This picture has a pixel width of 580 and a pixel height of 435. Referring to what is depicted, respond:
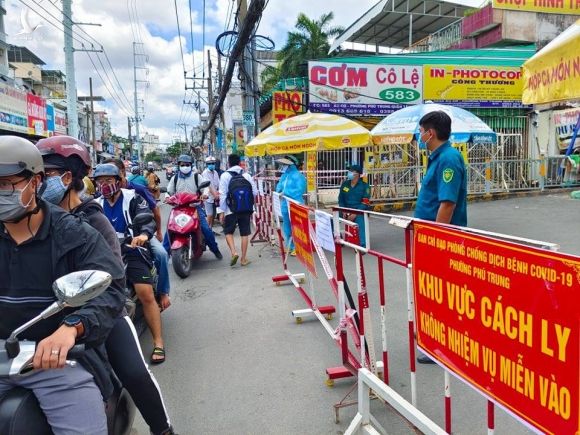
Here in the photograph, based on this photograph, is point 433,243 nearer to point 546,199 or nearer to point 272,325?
point 272,325

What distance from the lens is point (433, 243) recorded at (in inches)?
89.5

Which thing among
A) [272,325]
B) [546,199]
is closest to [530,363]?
[272,325]

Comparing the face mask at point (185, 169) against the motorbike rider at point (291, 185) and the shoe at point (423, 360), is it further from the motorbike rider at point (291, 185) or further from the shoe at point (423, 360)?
the shoe at point (423, 360)

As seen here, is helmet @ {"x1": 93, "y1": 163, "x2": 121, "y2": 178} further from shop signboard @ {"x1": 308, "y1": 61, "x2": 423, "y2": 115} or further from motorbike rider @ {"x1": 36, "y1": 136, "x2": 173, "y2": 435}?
shop signboard @ {"x1": 308, "y1": 61, "x2": 423, "y2": 115}

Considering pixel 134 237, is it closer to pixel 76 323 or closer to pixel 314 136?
pixel 76 323

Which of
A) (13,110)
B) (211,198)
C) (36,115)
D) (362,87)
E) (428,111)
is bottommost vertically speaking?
(211,198)

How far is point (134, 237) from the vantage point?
4316mm

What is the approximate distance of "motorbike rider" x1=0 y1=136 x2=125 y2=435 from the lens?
190 centimetres

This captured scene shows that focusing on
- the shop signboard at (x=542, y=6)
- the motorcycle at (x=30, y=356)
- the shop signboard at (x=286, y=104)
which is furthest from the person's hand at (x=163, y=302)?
the shop signboard at (x=542, y=6)

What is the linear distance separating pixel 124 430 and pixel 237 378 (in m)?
1.37

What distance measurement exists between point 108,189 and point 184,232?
252 centimetres

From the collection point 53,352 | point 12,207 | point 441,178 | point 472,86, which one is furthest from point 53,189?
point 472,86

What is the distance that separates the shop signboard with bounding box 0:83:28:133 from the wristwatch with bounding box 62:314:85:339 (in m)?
18.9

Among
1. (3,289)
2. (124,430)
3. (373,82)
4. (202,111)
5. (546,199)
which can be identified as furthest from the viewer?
(202,111)
